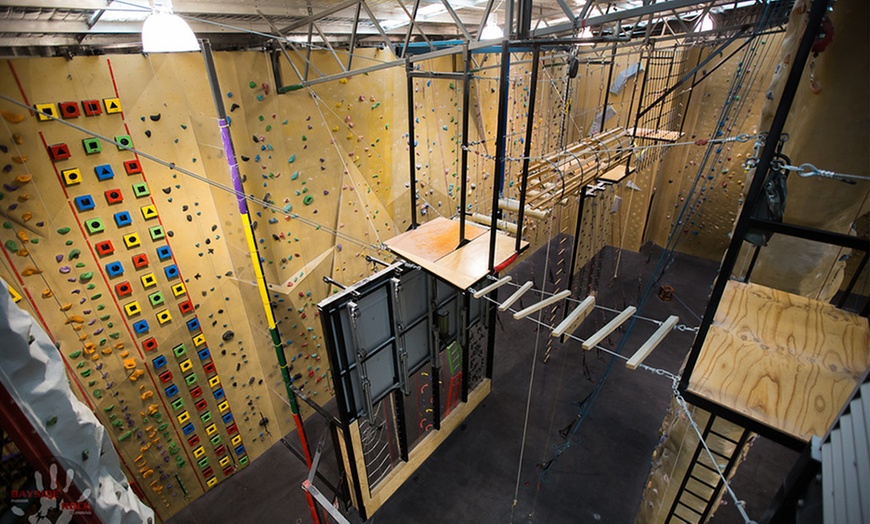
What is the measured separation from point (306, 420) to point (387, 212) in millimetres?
2926

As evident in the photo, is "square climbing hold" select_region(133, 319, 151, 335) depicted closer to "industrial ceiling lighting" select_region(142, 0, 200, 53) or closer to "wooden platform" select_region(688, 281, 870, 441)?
"industrial ceiling lighting" select_region(142, 0, 200, 53)

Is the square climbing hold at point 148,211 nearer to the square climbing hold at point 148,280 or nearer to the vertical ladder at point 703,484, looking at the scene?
the square climbing hold at point 148,280

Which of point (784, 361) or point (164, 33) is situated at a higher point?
point (164, 33)

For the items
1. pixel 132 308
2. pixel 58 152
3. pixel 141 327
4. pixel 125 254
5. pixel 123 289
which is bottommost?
pixel 141 327

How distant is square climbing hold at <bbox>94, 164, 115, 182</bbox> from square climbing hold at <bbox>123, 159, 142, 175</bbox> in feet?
0.32

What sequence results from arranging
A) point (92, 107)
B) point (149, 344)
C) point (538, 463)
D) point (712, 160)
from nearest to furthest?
1. point (92, 107)
2. point (149, 344)
3. point (538, 463)
4. point (712, 160)

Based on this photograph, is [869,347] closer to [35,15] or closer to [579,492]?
[579,492]

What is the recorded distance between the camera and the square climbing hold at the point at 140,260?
3.37 m

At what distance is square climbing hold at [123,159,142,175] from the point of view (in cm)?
316

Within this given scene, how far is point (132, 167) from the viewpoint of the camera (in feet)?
10.4

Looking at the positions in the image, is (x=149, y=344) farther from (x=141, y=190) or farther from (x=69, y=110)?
(x=69, y=110)

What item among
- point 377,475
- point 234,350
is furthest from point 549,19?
point 377,475

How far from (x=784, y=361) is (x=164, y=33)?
3.71 metres

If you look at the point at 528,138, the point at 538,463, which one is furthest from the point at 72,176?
the point at 538,463
